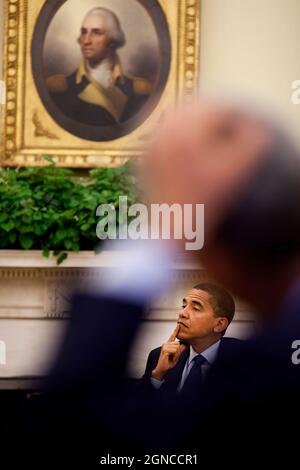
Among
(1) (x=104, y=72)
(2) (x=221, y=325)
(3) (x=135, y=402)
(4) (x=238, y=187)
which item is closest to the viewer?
(4) (x=238, y=187)

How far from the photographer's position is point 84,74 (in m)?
3.04

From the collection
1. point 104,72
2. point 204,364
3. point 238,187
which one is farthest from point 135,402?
point 104,72

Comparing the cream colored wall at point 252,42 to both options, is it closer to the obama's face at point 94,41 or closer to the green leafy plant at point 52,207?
the obama's face at point 94,41

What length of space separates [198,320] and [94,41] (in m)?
2.43

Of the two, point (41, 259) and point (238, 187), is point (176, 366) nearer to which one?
point (238, 187)

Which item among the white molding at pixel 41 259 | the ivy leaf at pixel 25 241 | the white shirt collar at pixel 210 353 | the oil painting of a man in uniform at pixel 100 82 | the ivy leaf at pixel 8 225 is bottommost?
the white molding at pixel 41 259

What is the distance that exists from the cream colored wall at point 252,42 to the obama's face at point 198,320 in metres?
2.31

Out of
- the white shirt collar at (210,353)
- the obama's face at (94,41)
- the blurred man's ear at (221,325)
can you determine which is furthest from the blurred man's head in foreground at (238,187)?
the obama's face at (94,41)

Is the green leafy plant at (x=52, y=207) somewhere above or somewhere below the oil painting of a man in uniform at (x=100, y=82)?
below

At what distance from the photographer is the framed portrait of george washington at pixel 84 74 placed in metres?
2.98

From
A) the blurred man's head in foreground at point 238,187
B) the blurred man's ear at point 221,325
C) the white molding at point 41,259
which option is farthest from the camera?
the white molding at point 41,259

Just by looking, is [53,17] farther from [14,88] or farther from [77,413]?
[77,413]

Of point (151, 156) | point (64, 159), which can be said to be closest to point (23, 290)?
point (64, 159)

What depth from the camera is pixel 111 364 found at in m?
0.49
